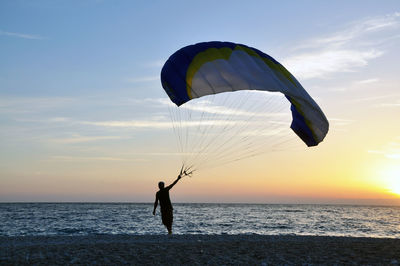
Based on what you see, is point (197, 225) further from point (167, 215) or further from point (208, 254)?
point (208, 254)

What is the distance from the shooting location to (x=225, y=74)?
10516 mm

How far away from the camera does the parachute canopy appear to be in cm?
1036

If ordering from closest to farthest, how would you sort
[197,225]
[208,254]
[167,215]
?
[208,254] → [167,215] → [197,225]

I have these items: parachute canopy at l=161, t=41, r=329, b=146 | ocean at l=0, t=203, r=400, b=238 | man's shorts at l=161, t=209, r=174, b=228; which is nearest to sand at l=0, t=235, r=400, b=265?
man's shorts at l=161, t=209, r=174, b=228

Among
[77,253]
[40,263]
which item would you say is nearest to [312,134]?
[77,253]

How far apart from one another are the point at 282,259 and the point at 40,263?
206 inches

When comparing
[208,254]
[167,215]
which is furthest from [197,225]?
[208,254]

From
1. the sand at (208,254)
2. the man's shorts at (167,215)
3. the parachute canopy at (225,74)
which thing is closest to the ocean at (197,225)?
the man's shorts at (167,215)

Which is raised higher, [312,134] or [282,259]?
[312,134]

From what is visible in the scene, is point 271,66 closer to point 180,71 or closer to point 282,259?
point 180,71

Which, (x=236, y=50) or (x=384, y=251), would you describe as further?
(x=236, y=50)

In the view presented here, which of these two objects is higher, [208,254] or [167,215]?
[167,215]

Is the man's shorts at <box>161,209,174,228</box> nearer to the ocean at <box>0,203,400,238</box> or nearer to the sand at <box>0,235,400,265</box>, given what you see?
the sand at <box>0,235,400,265</box>

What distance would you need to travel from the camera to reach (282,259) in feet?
29.6
